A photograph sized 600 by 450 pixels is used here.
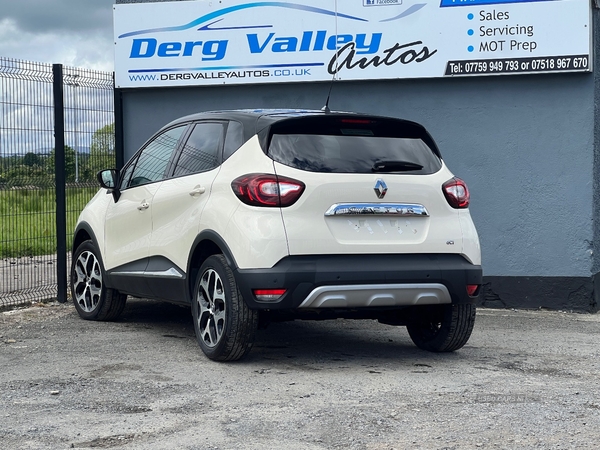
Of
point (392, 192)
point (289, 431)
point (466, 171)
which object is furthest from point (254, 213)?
point (466, 171)

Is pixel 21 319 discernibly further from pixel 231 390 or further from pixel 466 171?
pixel 466 171

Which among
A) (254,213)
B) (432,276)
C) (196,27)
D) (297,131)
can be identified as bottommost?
(432,276)

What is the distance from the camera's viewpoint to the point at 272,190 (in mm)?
6527

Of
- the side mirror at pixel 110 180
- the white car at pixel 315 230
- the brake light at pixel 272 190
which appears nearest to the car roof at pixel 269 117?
the white car at pixel 315 230

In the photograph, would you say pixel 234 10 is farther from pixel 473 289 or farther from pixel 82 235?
pixel 473 289

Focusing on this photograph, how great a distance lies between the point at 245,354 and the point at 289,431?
1.80 m

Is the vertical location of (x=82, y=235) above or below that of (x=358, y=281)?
above

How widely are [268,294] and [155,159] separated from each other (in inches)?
90.6

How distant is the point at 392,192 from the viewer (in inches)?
266

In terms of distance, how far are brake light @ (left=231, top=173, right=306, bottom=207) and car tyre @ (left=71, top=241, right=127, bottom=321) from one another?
2675 mm

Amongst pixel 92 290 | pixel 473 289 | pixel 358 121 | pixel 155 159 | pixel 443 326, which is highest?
pixel 358 121

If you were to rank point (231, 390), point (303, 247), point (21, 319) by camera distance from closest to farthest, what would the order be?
point (231, 390) < point (303, 247) < point (21, 319)

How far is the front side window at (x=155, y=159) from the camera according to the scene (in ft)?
26.5

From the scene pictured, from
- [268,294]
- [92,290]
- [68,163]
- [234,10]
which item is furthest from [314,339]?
[234,10]
